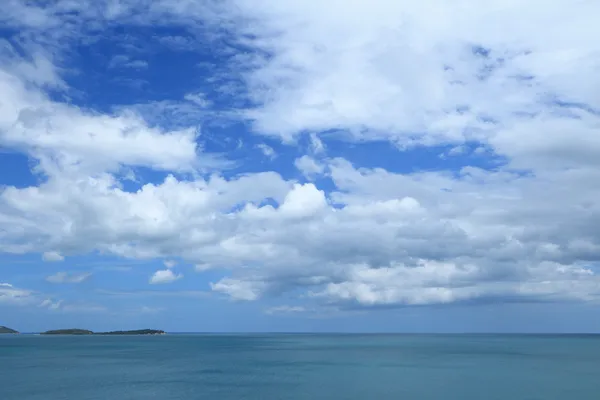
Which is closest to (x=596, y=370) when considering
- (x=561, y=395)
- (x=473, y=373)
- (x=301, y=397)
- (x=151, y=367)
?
(x=473, y=373)

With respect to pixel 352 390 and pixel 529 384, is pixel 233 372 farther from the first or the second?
pixel 529 384

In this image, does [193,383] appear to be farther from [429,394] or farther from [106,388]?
[429,394]

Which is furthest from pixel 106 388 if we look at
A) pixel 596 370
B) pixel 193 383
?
pixel 596 370

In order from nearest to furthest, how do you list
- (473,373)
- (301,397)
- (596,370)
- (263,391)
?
(301,397) < (263,391) < (473,373) < (596,370)

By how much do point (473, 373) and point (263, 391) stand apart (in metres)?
37.1

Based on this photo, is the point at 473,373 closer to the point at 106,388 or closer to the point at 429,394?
the point at 429,394

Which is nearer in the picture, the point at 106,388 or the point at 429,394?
the point at 429,394

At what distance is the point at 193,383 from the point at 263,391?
1300cm

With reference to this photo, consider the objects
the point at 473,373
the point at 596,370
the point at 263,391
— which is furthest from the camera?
the point at 596,370

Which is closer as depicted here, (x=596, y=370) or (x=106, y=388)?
(x=106, y=388)

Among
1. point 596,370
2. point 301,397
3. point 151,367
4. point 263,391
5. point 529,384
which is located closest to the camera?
point 301,397

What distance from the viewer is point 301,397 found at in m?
60.3

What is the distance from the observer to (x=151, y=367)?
98.0 metres

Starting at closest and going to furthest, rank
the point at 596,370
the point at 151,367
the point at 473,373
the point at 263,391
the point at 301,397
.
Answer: the point at 301,397
the point at 263,391
the point at 473,373
the point at 596,370
the point at 151,367
